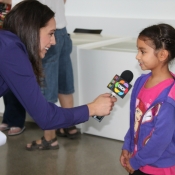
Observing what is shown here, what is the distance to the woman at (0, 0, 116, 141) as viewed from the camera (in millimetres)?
1344

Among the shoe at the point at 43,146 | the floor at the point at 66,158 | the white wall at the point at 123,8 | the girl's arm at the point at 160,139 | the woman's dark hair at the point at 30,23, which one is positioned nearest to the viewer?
the girl's arm at the point at 160,139

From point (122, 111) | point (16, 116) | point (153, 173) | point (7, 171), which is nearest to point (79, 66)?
point (122, 111)

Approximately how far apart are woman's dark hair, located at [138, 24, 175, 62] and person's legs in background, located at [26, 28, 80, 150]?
1.02 meters

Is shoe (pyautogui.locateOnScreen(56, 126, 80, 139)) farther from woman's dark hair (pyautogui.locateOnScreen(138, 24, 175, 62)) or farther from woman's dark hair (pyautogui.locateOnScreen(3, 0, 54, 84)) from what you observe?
woman's dark hair (pyautogui.locateOnScreen(138, 24, 175, 62))

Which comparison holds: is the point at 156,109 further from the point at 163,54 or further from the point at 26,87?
the point at 26,87

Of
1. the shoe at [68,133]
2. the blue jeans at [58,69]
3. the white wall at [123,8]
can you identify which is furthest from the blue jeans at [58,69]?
the white wall at [123,8]

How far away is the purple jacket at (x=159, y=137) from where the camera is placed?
4.28 feet

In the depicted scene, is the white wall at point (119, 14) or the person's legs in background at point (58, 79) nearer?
the person's legs in background at point (58, 79)

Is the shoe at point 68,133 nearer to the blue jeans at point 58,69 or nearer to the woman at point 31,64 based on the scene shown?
the blue jeans at point 58,69

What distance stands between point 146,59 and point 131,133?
30 centimetres

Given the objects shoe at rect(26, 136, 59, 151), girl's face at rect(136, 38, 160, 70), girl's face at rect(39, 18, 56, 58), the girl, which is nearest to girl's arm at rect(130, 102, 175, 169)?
the girl

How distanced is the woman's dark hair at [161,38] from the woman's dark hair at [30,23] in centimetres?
39

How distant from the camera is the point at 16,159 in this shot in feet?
7.82

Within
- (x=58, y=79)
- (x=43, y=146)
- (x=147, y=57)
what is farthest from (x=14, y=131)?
(x=147, y=57)
